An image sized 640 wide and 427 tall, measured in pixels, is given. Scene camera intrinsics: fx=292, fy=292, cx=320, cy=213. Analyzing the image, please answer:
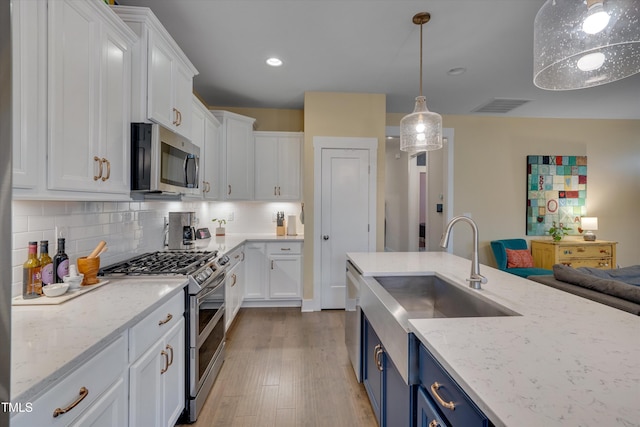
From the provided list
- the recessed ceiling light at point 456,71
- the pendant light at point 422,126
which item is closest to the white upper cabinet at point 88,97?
the pendant light at point 422,126

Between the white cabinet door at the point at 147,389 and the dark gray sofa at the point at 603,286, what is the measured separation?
2590 millimetres

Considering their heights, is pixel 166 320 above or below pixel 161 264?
below

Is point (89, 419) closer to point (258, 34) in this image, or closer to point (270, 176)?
point (258, 34)

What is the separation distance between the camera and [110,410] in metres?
1.04

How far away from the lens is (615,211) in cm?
475

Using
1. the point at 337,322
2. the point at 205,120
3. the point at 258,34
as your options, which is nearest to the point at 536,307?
the point at 337,322

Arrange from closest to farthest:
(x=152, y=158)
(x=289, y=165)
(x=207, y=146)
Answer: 1. (x=152, y=158)
2. (x=207, y=146)
3. (x=289, y=165)

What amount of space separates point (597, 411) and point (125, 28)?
2.39m

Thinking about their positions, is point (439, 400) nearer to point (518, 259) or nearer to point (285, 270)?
point (285, 270)

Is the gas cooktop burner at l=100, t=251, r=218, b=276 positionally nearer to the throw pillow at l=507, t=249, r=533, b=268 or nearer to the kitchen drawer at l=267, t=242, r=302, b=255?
the kitchen drawer at l=267, t=242, r=302, b=255

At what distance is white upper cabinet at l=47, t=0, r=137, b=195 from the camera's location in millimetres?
1172

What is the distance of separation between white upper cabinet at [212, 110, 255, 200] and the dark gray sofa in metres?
3.34

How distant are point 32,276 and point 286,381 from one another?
5.56 feet

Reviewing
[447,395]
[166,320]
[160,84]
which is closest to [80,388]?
[166,320]
